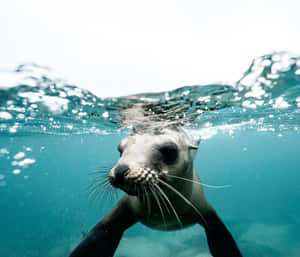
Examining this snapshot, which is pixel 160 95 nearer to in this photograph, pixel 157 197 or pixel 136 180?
pixel 157 197

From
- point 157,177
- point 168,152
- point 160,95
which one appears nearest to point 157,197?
point 157,177

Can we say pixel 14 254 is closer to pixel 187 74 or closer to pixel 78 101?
pixel 78 101

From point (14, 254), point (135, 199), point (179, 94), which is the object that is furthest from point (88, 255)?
point (14, 254)

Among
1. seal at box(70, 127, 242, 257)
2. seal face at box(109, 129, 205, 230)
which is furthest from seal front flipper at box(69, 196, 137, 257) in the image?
seal face at box(109, 129, 205, 230)

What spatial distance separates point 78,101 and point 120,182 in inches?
198

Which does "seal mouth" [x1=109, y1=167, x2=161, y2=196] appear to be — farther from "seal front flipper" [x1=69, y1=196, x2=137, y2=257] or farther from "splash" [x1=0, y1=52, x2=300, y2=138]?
"splash" [x1=0, y1=52, x2=300, y2=138]

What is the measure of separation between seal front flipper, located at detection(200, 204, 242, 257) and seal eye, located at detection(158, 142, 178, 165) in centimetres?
134

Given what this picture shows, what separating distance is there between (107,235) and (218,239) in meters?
1.72

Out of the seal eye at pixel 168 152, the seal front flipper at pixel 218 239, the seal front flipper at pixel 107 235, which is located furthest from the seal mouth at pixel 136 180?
the seal front flipper at pixel 218 239

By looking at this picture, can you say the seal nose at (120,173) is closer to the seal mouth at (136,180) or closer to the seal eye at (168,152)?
the seal mouth at (136,180)

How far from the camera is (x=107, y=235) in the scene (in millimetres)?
3121

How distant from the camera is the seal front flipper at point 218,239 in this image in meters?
3.17

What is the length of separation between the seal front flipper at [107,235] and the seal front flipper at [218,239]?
122 centimetres

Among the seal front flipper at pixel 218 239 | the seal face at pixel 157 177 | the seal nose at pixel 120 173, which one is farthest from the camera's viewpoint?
the seal front flipper at pixel 218 239
